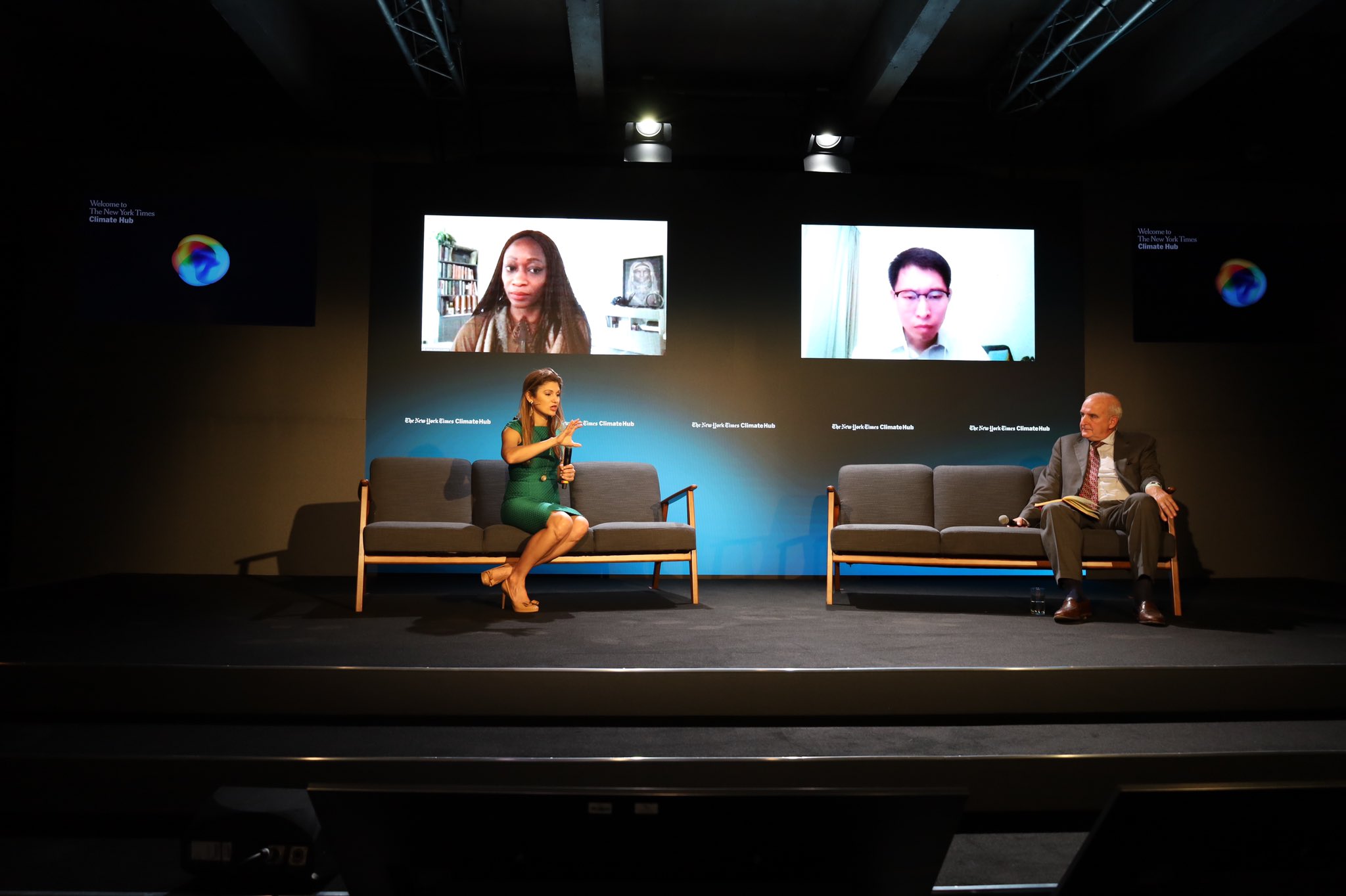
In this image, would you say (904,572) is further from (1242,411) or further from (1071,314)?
(1242,411)

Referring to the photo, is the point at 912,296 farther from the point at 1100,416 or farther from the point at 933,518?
Answer: the point at 1100,416

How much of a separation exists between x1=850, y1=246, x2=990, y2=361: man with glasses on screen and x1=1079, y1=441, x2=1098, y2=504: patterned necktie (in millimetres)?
1597

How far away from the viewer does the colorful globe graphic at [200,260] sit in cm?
611

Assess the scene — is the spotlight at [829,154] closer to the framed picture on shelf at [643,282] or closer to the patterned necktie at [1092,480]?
the framed picture on shelf at [643,282]

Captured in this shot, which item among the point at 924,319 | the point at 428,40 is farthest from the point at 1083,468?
the point at 428,40

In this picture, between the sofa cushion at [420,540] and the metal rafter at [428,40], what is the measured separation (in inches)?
112

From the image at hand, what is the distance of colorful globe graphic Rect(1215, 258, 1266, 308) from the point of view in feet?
21.2

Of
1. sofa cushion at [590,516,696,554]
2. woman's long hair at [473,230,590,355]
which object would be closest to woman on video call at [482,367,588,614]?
sofa cushion at [590,516,696,554]

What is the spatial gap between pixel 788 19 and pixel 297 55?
3087 mm

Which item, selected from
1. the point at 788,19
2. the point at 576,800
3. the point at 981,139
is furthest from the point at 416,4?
the point at 576,800

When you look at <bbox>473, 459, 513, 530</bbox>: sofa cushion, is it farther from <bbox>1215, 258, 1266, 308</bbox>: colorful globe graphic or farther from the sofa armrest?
<bbox>1215, 258, 1266, 308</bbox>: colorful globe graphic

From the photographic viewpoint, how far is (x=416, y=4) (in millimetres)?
5297

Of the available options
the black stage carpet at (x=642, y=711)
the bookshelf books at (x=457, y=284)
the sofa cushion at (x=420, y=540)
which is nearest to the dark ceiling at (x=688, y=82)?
the bookshelf books at (x=457, y=284)

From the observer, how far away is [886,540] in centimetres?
475
